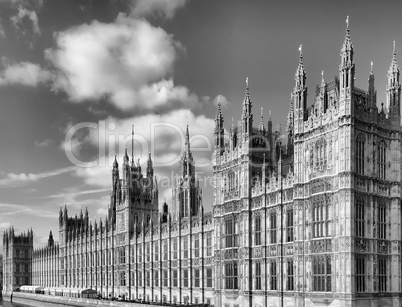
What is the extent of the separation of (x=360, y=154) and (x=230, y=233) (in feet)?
73.0

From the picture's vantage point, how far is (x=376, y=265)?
179ft

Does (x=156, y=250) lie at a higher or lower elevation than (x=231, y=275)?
lower

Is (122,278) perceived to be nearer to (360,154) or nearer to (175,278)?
(175,278)

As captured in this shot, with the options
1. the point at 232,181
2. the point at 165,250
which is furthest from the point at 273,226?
the point at 165,250

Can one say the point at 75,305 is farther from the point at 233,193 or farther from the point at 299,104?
the point at 299,104

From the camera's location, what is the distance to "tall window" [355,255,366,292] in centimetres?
5282

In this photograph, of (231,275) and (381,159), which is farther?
(231,275)

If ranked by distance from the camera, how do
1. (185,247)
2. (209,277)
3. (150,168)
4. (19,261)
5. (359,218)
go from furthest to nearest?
1. (19,261)
2. (150,168)
3. (185,247)
4. (209,277)
5. (359,218)

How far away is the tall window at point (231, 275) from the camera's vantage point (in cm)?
6900

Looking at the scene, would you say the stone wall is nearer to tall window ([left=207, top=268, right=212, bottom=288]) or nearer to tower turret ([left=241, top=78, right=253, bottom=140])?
tall window ([left=207, top=268, right=212, bottom=288])

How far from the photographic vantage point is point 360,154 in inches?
2159

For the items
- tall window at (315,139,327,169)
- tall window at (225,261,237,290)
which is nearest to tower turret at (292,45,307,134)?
tall window at (315,139,327,169)

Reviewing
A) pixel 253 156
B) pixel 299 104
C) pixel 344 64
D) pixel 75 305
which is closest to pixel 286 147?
pixel 253 156

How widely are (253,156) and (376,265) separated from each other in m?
20.5
